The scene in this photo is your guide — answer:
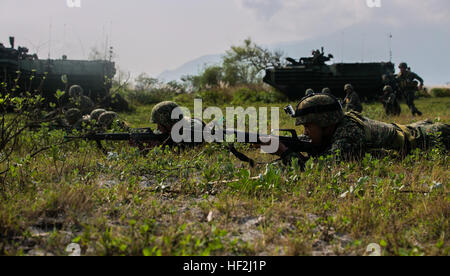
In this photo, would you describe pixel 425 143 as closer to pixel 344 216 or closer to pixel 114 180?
pixel 344 216

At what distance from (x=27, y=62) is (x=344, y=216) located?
20475 mm

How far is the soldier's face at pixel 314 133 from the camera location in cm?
507

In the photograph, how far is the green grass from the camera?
2.71 m

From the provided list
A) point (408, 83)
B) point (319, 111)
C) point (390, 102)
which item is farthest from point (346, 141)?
point (408, 83)

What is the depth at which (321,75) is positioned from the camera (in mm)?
21781

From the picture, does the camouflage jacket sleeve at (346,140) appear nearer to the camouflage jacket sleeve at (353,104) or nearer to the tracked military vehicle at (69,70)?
the camouflage jacket sleeve at (353,104)

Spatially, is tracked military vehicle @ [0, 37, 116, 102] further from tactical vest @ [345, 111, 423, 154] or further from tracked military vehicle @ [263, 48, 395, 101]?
tactical vest @ [345, 111, 423, 154]

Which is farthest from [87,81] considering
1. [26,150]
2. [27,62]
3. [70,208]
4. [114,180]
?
[70,208]

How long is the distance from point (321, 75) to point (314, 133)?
1755 cm

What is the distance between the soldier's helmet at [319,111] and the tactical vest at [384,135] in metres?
0.37

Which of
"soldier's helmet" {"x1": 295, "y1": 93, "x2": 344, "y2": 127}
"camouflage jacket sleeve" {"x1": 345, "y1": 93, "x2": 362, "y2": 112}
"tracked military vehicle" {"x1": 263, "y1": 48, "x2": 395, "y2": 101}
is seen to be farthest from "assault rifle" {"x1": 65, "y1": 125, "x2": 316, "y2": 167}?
"tracked military vehicle" {"x1": 263, "y1": 48, "x2": 395, "y2": 101}

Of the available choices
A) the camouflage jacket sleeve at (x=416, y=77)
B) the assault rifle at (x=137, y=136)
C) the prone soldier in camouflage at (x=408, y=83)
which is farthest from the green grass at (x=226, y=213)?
the camouflage jacket sleeve at (x=416, y=77)

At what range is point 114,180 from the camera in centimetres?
457

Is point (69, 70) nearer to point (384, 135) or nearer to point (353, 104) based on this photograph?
point (353, 104)
